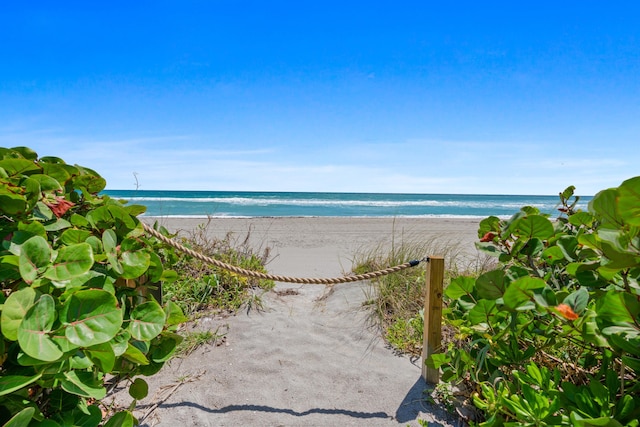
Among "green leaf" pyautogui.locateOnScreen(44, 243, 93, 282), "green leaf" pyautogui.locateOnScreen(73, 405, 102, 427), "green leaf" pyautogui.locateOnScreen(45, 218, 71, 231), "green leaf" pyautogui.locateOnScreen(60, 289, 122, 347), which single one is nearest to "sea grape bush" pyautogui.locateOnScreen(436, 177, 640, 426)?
"green leaf" pyautogui.locateOnScreen(60, 289, 122, 347)

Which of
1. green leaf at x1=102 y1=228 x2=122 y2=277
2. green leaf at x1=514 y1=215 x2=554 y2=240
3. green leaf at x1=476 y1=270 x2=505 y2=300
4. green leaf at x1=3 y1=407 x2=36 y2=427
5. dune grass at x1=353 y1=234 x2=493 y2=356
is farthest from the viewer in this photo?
dune grass at x1=353 y1=234 x2=493 y2=356

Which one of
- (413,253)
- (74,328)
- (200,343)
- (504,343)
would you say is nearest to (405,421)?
(504,343)

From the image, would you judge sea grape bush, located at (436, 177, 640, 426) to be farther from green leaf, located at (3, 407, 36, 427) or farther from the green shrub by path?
the green shrub by path

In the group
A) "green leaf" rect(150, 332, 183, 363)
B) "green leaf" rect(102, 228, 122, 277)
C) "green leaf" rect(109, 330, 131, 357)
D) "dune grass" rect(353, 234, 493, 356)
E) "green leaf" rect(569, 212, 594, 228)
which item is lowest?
"dune grass" rect(353, 234, 493, 356)

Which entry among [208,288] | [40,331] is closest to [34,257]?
[40,331]

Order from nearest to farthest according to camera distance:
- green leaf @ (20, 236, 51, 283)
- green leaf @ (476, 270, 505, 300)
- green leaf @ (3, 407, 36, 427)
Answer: green leaf @ (3, 407, 36, 427) < green leaf @ (20, 236, 51, 283) < green leaf @ (476, 270, 505, 300)

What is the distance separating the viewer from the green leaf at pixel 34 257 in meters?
1.05

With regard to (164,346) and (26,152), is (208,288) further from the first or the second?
(26,152)

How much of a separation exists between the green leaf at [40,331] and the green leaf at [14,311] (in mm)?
26

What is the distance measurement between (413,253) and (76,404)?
4.44 m

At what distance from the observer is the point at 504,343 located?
181 cm

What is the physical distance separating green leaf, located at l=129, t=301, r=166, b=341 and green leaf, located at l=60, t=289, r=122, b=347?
33 cm

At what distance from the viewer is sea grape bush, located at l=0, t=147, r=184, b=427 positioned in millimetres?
992

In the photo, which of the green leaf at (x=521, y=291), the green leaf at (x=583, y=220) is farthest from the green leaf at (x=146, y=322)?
the green leaf at (x=583, y=220)
